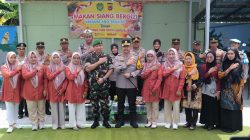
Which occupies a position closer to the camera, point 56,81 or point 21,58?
point 56,81

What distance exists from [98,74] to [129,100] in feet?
2.49

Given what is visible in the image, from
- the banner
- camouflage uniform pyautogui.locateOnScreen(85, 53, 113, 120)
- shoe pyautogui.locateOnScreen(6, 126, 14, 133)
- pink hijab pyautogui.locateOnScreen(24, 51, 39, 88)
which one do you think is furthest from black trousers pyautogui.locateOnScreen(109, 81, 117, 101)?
the banner

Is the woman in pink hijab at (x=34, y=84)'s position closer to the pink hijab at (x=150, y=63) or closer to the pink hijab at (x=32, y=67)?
the pink hijab at (x=32, y=67)

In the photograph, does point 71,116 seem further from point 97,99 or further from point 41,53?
point 41,53

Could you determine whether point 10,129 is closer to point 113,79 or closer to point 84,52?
point 84,52

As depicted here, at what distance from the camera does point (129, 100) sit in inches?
232

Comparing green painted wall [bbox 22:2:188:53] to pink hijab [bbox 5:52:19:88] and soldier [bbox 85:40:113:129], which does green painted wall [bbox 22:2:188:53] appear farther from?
pink hijab [bbox 5:52:19:88]

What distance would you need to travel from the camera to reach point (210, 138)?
17.6 ft

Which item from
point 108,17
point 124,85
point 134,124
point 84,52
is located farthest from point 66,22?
point 134,124

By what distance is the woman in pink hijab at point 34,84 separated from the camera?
5629mm

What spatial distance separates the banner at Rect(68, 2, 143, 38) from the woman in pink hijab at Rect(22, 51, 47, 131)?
3104 mm

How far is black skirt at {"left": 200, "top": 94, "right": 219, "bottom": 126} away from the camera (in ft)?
18.6

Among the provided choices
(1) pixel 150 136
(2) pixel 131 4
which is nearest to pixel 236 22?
(2) pixel 131 4

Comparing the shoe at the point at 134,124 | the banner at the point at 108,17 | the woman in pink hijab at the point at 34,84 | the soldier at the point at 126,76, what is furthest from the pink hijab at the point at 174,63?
the banner at the point at 108,17
